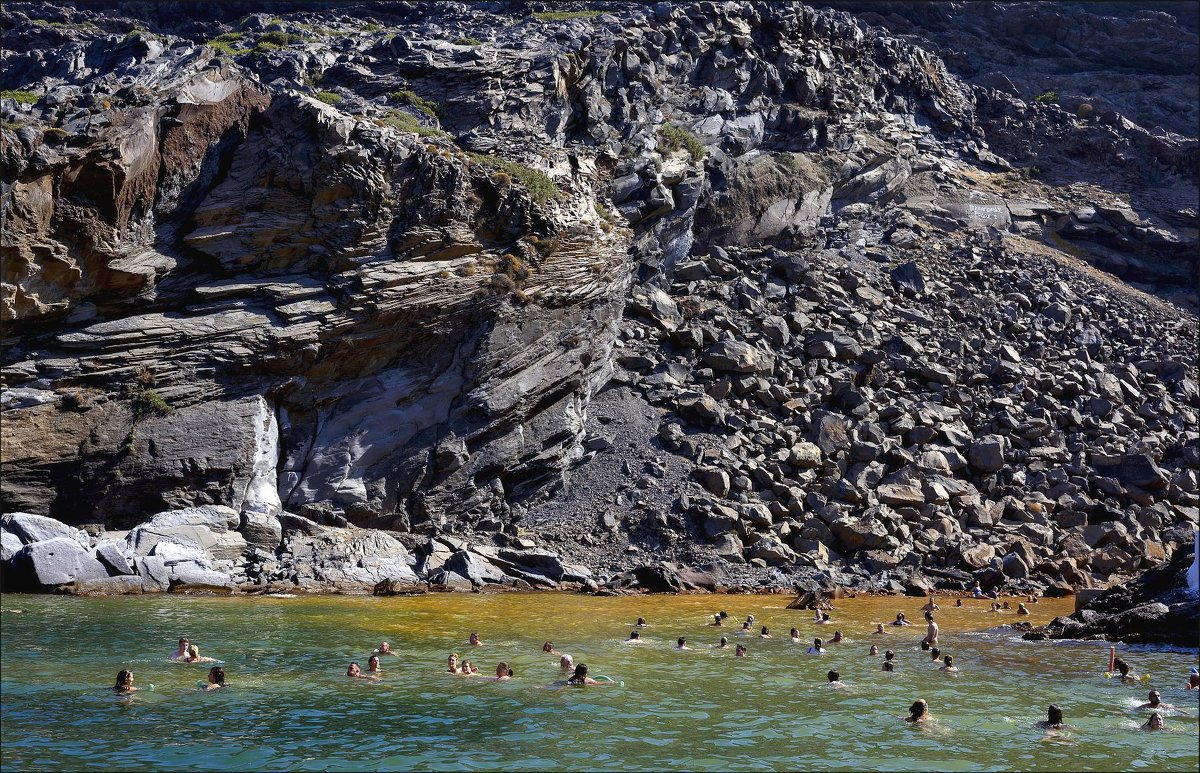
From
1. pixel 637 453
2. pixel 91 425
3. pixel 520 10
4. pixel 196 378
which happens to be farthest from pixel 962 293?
pixel 91 425

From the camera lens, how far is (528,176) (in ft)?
131

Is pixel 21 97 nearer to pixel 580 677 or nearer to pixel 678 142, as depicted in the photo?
pixel 580 677

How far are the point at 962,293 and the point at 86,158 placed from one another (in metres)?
42.7

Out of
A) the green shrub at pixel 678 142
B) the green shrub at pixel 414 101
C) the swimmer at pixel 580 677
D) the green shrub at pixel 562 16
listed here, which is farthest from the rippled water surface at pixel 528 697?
the green shrub at pixel 562 16

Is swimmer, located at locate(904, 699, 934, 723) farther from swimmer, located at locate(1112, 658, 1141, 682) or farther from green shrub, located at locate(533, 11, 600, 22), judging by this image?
green shrub, located at locate(533, 11, 600, 22)

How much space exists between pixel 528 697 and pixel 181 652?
7256 millimetres

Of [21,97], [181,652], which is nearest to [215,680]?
[181,652]

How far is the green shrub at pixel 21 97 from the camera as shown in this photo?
32159 mm

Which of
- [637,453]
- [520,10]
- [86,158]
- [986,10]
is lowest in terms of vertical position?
[637,453]

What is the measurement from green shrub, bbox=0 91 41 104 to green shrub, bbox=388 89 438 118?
47.6 ft

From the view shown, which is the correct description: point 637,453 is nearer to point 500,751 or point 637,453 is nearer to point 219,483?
point 219,483

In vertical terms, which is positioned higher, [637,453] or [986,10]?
[986,10]

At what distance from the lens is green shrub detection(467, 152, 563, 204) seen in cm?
3941

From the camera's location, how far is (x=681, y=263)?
4916 cm
